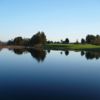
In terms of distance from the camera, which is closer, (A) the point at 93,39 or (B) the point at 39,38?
(B) the point at 39,38

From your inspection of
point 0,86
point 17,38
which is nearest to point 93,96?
point 0,86

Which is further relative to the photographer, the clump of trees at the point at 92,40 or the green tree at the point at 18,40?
the green tree at the point at 18,40

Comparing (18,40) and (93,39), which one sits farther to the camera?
(18,40)

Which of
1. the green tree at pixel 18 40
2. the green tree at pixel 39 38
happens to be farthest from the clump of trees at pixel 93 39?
the green tree at pixel 18 40

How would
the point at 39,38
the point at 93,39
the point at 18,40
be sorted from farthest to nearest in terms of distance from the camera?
the point at 18,40 < the point at 93,39 < the point at 39,38

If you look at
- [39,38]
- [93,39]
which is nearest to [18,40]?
[39,38]

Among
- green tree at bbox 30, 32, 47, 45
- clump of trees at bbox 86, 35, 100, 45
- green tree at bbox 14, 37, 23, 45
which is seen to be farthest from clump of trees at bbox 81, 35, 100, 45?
green tree at bbox 14, 37, 23, 45

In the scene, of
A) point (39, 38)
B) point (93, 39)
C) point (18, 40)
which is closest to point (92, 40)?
point (93, 39)

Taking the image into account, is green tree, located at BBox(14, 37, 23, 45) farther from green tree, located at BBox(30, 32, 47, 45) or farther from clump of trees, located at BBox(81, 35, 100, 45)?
clump of trees, located at BBox(81, 35, 100, 45)

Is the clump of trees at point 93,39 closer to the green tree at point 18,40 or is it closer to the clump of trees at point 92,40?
the clump of trees at point 92,40

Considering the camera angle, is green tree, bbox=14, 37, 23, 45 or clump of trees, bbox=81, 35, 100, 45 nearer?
clump of trees, bbox=81, 35, 100, 45

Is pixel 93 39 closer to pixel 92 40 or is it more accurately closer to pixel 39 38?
pixel 92 40

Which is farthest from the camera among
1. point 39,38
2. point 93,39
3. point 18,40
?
point 18,40

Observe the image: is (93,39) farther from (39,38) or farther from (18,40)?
(18,40)
